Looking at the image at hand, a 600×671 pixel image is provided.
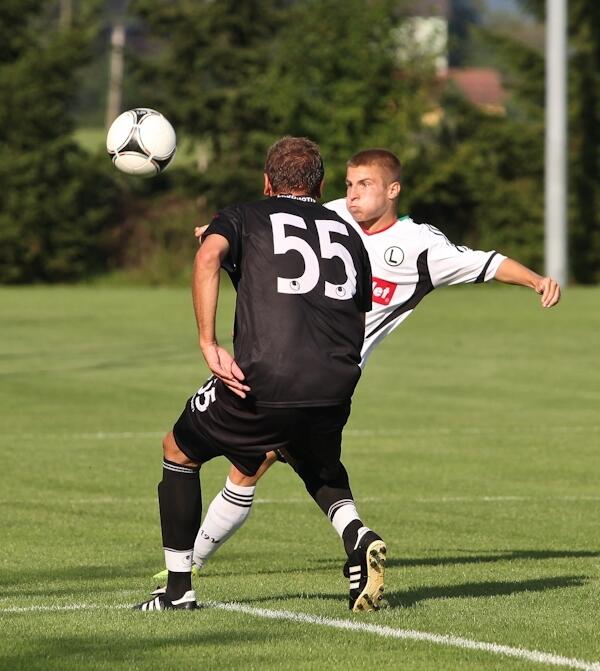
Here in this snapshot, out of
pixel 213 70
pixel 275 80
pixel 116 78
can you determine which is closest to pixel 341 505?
pixel 275 80

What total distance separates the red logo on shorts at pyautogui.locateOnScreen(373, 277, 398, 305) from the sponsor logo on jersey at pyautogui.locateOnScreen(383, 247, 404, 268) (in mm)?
120

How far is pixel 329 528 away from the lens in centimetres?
1087

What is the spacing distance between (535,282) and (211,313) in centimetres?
168

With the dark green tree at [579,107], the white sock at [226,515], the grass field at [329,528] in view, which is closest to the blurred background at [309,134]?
the dark green tree at [579,107]

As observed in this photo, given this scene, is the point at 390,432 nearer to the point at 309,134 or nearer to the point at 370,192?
the point at 370,192

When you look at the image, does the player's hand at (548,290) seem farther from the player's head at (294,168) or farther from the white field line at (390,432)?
the white field line at (390,432)

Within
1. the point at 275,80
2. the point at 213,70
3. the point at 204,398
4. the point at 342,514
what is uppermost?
the point at 213,70

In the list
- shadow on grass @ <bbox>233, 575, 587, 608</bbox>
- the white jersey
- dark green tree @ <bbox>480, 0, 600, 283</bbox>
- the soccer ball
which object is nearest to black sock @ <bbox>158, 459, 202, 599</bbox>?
shadow on grass @ <bbox>233, 575, 587, 608</bbox>

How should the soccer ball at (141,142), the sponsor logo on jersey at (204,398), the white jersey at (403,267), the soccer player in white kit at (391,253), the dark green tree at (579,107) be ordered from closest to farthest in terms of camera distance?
the sponsor logo on jersey at (204,398) → the soccer player in white kit at (391,253) → the white jersey at (403,267) → the soccer ball at (141,142) → the dark green tree at (579,107)

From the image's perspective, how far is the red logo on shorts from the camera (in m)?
8.50

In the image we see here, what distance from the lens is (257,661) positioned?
5.82 meters

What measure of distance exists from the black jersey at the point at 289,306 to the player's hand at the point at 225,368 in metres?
0.09

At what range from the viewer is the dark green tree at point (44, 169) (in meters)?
44.6

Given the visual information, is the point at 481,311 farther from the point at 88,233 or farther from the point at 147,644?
the point at 147,644
